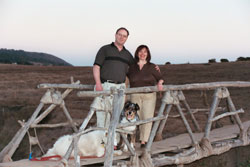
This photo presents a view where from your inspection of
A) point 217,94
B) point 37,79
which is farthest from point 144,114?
point 37,79

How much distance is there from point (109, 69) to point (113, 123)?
108cm

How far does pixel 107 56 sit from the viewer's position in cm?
606

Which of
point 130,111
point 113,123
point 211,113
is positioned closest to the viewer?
point 113,123

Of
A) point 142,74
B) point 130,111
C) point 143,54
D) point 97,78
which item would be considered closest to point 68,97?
point 142,74

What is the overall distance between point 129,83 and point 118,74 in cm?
59

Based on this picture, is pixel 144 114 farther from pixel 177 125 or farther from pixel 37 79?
pixel 37 79

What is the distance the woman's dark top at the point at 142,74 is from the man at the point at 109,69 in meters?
0.20

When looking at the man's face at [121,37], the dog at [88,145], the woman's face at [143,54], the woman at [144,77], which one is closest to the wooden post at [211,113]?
the woman at [144,77]

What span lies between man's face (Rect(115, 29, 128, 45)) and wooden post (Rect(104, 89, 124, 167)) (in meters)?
0.86

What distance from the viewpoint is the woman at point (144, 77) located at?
6340mm

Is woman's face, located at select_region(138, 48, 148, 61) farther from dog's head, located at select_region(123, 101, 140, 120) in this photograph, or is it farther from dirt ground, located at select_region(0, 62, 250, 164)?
dirt ground, located at select_region(0, 62, 250, 164)

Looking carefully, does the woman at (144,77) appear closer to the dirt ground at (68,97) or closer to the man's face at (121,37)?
the man's face at (121,37)

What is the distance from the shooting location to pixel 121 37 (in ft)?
19.4

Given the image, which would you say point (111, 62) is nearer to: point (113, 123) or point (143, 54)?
point (143, 54)
